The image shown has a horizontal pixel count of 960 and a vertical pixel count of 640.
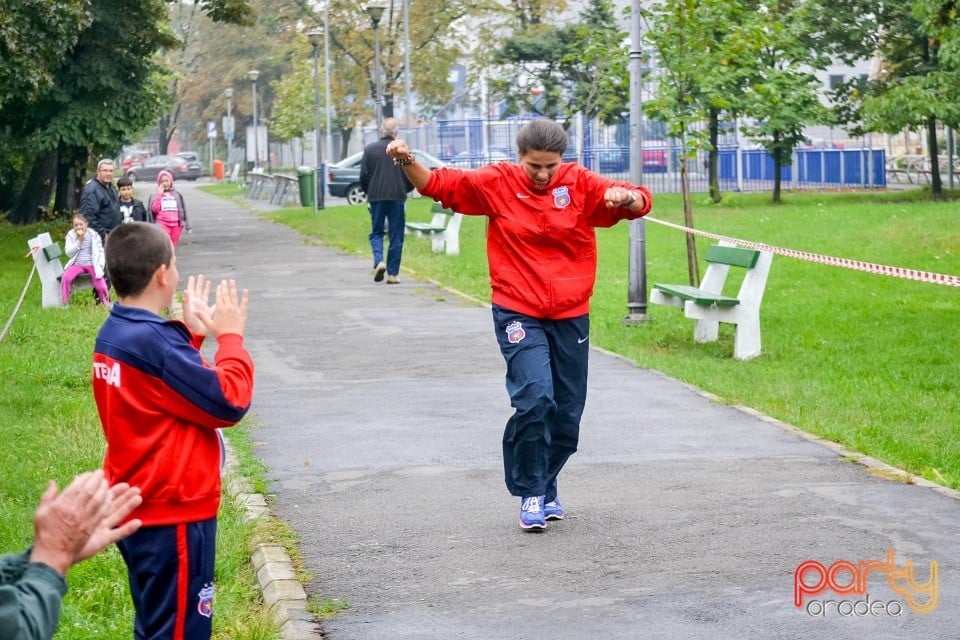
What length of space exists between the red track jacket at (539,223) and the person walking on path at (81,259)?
1016cm

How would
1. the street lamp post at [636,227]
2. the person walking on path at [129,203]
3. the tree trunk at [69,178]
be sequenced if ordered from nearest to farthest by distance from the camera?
the street lamp post at [636,227], the person walking on path at [129,203], the tree trunk at [69,178]

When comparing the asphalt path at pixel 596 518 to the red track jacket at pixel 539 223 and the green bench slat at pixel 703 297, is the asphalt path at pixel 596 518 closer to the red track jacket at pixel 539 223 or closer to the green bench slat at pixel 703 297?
the green bench slat at pixel 703 297

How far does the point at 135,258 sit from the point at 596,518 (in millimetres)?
3431

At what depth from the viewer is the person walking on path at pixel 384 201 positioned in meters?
18.3

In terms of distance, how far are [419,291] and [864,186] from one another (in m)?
27.3

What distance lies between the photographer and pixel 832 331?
1318cm

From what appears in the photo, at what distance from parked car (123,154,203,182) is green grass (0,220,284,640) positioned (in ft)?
197

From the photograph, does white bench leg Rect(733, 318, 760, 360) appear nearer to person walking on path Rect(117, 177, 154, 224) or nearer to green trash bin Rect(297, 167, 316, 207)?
person walking on path Rect(117, 177, 154, 224)

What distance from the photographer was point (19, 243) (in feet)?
84.9

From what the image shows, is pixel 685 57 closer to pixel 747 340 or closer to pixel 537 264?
pixel 747 340

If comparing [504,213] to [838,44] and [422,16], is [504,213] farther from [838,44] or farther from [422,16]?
[422,16]

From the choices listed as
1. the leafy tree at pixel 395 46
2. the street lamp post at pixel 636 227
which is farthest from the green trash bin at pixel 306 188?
the street lamp post at pixel 636 227

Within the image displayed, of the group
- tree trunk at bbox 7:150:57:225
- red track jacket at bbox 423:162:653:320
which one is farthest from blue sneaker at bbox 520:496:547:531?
tree trunk at bbox 7:150:57:225

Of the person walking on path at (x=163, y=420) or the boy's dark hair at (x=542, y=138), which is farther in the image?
the boy's dark hair at (x=542, y=138)
